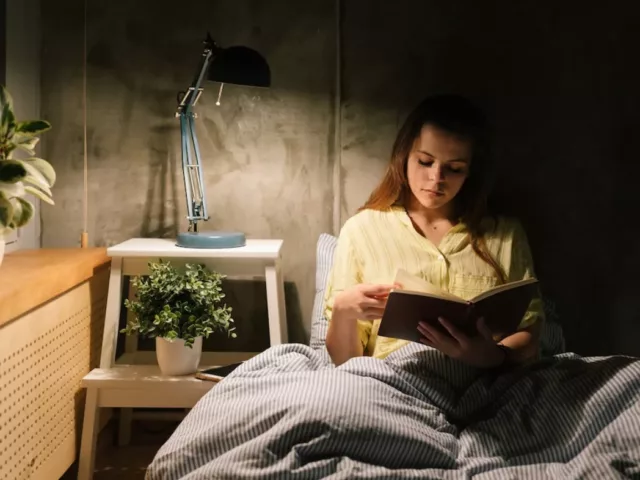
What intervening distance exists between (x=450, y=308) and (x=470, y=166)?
62 cm

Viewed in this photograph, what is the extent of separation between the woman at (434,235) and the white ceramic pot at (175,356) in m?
0.39

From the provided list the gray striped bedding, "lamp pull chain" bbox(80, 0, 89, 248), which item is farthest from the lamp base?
the gray striped bedding

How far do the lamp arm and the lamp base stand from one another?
0.07m

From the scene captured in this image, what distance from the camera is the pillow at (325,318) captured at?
74.8 inches

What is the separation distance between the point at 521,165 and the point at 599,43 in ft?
1.44

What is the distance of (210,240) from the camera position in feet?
6.24

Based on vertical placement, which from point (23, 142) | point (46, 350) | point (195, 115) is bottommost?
point (46, 350)

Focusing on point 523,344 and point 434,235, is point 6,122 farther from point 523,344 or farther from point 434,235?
point 523,344

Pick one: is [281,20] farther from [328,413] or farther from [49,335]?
[328,413]

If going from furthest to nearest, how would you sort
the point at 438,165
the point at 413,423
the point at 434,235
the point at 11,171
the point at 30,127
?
1. the point at 434,235
2. the point at 438,165
3. the point at 30,127
4. the point at 11,171
5. the point at 413,423

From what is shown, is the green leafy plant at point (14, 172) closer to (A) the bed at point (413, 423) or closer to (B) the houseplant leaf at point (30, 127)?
(B) the houseplant leaf at point (30, 127)

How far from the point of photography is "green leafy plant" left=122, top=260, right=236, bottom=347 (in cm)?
182

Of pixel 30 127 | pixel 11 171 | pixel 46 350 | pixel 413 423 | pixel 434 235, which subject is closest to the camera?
pixel 413 423

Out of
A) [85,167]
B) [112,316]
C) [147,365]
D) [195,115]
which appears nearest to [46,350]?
[112,316]
